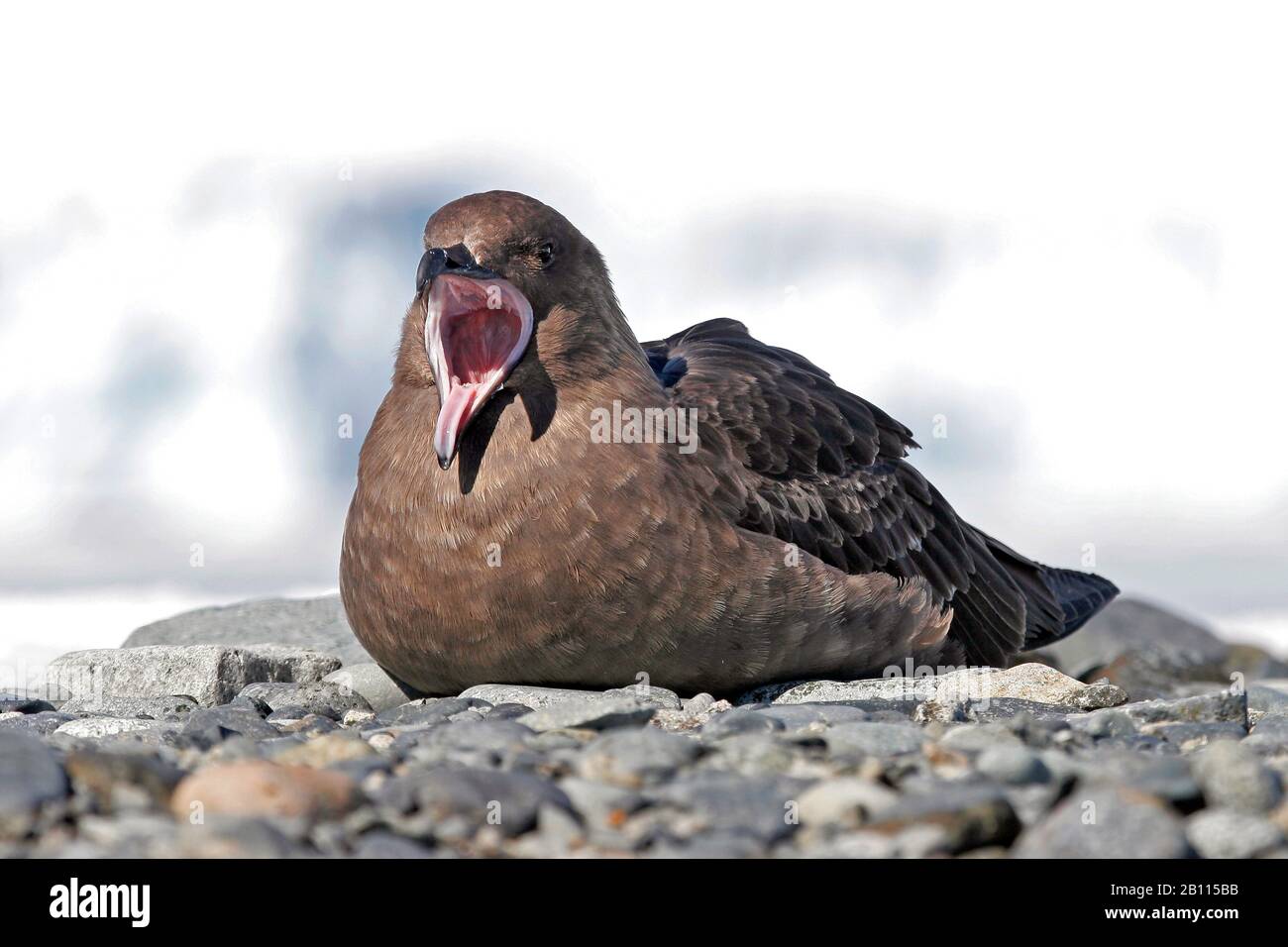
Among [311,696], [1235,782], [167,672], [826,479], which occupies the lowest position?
[1235,782]

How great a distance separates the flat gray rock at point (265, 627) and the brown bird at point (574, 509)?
242 cm

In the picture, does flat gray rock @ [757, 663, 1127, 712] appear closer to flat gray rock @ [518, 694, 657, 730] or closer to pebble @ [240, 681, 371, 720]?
flat gray rock @ [518, 694, 657, 730]

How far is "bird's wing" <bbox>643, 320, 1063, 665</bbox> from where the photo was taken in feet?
22.4

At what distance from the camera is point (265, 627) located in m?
9.62

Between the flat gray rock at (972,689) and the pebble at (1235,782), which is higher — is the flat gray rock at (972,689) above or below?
above

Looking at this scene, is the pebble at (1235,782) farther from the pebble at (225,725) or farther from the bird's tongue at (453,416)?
the bird's tongue at (453,416)

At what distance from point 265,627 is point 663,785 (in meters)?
6.16

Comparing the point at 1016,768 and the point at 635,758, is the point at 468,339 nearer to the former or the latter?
the point at 635,758

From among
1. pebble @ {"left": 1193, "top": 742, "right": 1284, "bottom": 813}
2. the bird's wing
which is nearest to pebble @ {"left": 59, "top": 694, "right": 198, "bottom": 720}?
the bird's wing

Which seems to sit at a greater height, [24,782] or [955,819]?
[24,782]

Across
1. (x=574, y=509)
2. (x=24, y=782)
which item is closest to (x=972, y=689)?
(x=574, y=509)

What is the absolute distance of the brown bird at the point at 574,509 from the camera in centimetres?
622

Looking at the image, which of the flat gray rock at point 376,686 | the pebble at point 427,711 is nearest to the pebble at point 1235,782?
the pebble at point 427,711
